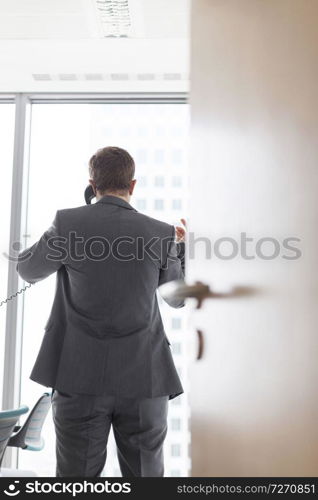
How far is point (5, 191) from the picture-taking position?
3.42m

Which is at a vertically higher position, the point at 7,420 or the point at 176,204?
the point at 176,204

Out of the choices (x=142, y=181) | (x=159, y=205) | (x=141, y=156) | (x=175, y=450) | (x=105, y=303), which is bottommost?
(x=175, y=450)

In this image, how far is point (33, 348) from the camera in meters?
3.36

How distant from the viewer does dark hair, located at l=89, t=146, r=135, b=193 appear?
181cm

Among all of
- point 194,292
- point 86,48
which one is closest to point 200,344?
point 194,292

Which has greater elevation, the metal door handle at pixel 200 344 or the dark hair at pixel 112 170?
the dark hair at pixel 112 170

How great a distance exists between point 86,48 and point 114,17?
28cm

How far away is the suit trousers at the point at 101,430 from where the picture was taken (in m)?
1.65

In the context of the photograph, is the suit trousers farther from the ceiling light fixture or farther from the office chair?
the ceiling light fixture

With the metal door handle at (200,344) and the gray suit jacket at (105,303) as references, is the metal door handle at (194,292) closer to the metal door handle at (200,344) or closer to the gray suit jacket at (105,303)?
the metal door handle at (200,344)

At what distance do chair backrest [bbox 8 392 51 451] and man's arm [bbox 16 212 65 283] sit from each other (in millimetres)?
866

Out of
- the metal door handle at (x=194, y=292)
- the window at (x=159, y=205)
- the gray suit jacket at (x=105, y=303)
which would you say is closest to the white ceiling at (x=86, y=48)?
the window at (x=159, y=205)

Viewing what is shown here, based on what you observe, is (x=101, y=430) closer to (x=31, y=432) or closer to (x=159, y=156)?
(x=31, y=432)

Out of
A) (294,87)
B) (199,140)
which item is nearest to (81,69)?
(199,140)
